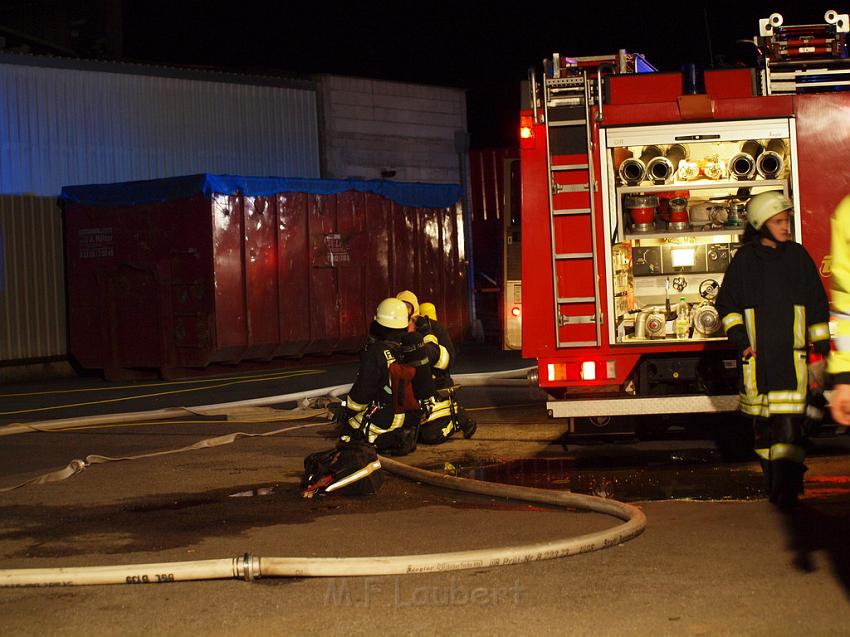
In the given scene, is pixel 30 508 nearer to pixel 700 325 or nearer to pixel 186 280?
pixel 700 325

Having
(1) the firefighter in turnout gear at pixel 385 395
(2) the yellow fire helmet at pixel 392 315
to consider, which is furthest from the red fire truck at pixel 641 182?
(2) the yellow fire helmet at pixel 392 315

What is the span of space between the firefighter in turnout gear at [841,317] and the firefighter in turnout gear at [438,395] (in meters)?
5.83

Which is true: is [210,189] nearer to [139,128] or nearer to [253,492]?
[139,128]

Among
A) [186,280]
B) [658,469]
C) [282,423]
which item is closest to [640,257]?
[658,469]

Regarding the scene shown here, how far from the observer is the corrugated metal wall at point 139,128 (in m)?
19.8

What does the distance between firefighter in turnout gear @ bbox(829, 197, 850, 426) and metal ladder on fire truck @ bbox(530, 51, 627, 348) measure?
14.1 ft

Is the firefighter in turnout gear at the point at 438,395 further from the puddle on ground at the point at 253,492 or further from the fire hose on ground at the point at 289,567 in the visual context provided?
the fire hose on ground at the point at 289,567

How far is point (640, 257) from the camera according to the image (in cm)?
1004

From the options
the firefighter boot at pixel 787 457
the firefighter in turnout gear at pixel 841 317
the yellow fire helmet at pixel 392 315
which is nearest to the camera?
the firefighter in turnout gear at pixel 841 317

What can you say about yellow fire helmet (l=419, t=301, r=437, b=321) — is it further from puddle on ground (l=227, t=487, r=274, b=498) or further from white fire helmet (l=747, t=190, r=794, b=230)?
white fire helmet (l=747, t=190, r=794, b=230)

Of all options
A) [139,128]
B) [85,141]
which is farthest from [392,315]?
[139,128]

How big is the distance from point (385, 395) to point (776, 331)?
3.41m

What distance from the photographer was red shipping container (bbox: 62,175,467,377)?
58.7ft

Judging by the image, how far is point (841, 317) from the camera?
14.4 feet
